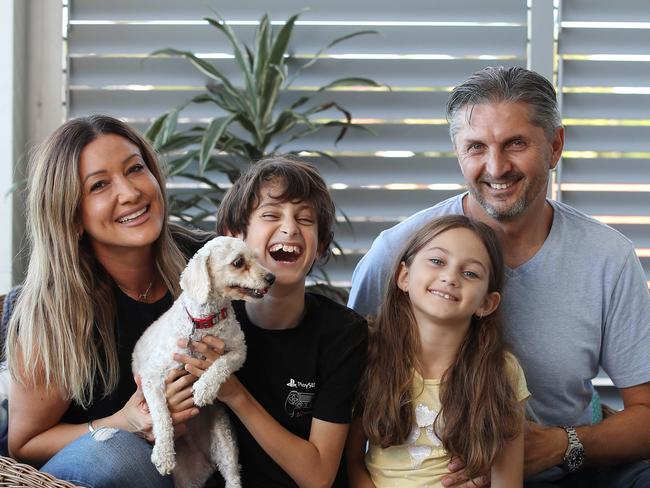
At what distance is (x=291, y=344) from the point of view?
1988mm

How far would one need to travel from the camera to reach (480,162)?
2.13 metres

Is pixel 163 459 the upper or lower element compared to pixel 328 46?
lower

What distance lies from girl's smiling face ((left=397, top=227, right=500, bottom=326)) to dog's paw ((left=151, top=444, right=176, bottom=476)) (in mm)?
667

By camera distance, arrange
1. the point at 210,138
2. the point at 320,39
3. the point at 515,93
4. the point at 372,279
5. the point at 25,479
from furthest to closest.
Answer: the point at 320,39, the point at 210,138, the point at 372,279, the point at 515,93, the point at 25,479

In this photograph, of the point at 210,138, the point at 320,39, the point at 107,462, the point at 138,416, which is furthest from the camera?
the point at 320,39

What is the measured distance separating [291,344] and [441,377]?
0.37m

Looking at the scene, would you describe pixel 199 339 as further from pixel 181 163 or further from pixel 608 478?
pixel 181 163

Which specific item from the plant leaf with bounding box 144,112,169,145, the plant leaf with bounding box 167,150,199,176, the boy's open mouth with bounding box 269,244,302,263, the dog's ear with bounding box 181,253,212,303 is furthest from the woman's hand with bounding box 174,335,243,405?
the plant leaf with bounding box 144,112,169,145

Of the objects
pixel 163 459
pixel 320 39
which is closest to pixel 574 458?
pixel 163 459

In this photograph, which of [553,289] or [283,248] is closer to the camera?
[283,248]

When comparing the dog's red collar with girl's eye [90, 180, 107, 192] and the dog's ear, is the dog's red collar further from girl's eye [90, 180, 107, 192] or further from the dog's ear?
girl's eye [90, 180, 107, 192]

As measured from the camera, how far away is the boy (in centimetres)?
190

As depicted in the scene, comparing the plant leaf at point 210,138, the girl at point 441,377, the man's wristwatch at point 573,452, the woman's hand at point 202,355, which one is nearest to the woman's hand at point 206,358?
the woman's hand at point 202,355

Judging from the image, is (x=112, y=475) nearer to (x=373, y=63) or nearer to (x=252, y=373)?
(x=252, y=373)
